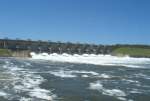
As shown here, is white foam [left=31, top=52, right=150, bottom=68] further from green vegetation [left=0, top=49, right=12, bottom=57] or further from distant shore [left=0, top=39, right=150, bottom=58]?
distant shore [left=0, top=39, right=150, bottom=58]

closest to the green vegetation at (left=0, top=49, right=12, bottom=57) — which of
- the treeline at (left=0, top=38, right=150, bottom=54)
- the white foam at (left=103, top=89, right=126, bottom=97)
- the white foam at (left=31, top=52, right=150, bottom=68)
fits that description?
the treeline at (left=0, top=38, right=150, bottom=54)

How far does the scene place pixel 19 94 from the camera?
2898 cm

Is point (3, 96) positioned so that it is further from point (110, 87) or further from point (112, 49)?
point (112, 49)

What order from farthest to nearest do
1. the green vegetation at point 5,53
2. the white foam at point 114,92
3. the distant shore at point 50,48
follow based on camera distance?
the distant shore at point 50,48 < the green vegetation at point 5,53 < the white foam at point 114,92

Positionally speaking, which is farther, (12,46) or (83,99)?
(12,46)

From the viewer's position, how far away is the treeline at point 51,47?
509ft

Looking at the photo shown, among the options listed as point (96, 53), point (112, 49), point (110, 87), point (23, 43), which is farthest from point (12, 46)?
point (110, 87)

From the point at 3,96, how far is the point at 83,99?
5854mm

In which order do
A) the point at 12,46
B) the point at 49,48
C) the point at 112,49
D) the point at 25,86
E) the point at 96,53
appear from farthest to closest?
the point at 112,49, the point at 96,53, the point at 49,48, the point at 12,46, the point at 25,86

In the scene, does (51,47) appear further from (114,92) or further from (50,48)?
(114,92)

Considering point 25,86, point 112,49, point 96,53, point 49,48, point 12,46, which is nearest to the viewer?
point 25,86

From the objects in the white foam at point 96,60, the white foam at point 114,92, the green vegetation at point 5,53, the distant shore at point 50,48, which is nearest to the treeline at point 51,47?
the distant shore at point 50,48

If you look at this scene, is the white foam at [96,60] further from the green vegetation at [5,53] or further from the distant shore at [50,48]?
the distant shore at [50,48]

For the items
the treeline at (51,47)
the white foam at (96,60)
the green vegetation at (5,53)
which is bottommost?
the white foam at (96,60)
